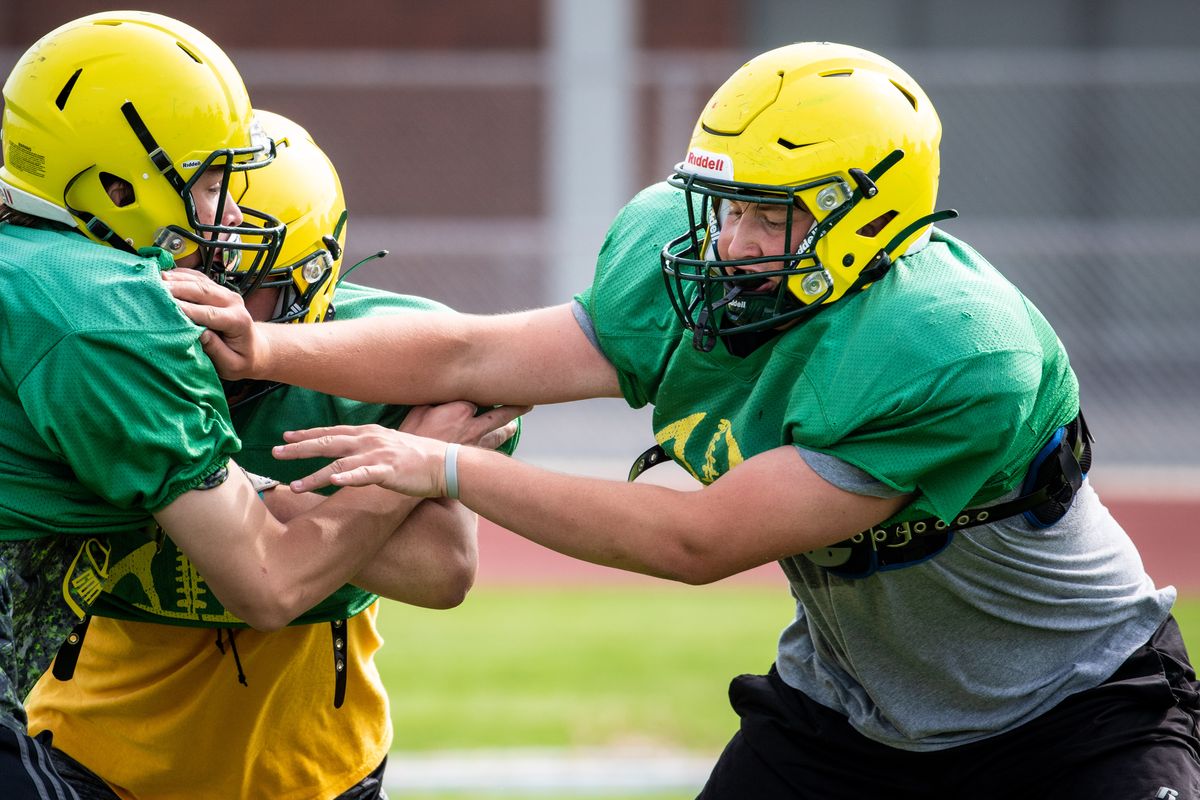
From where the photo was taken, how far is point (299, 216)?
304 centimetres

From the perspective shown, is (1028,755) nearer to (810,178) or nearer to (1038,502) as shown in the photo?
(1038,502)

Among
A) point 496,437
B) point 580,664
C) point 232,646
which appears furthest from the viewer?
point 580,664

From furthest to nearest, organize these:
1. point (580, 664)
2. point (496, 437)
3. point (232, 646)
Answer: point (580, 664) → point (496, 437) → point (232, 646)

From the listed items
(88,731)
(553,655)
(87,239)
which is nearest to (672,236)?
(87,239)

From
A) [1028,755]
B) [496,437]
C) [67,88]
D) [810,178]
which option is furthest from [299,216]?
[1028,755]

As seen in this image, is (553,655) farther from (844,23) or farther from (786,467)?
(844,23)

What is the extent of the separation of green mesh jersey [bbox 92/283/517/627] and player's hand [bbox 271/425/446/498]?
26 cm

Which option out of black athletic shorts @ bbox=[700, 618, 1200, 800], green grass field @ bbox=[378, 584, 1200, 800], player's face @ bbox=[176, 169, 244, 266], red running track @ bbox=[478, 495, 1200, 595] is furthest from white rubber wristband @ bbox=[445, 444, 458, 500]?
red running track @ bbox=[478, 495, 1200, 595]

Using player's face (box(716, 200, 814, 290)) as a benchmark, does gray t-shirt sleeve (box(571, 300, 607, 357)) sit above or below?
below

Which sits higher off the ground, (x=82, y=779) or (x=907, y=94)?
(x=907, y=94)

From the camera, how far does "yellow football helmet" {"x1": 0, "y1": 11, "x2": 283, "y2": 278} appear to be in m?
2.77

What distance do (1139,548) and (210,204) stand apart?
7.64 m

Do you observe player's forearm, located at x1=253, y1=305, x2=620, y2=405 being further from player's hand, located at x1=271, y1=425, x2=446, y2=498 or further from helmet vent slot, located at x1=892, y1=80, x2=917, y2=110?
helmet vent slot, located at x1=892, y1=80, x2=917, y2=110

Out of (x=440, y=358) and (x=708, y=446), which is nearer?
(x=708, y=446)
